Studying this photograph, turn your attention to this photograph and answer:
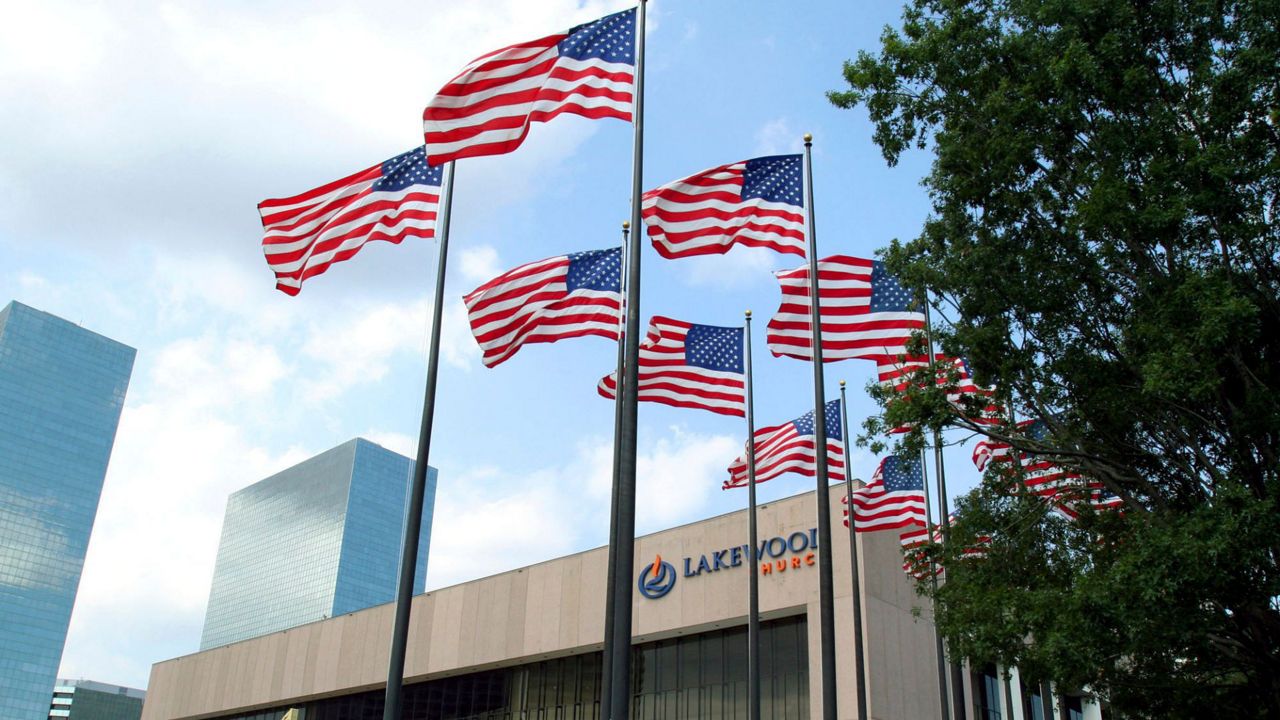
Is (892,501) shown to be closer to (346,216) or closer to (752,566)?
(752,566)

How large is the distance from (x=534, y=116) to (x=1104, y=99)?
918cm

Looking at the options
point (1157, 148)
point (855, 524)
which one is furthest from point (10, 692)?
point (1157, 148)

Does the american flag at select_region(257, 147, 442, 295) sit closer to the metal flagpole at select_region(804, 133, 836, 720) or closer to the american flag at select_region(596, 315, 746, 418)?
the metal flagpole at select_region(804, 133, 836, 720)

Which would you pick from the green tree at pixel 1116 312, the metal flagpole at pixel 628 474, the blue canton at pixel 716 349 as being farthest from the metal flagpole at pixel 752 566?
the metal flagpole at pixel 628 474

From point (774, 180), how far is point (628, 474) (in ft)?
26.6

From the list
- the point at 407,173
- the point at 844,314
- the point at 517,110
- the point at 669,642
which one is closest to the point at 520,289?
the point at 407,173

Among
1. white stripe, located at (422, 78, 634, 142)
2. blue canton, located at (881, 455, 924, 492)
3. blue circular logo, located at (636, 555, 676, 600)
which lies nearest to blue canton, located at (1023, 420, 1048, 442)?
Answer: blue canton, located at (881, 455, 924, 492)

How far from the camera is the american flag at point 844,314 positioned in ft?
72.6

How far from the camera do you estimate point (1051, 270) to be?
727 inches

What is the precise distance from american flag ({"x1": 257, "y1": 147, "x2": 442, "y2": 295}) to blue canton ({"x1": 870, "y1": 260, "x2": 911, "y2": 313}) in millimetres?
9087

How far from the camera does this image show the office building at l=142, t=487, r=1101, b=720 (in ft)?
108

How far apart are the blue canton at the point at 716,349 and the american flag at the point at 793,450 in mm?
2586

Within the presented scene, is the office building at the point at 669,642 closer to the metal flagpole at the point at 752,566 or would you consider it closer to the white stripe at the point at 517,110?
the metal flagpole at the point at 752,566

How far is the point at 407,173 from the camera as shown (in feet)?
59.4
